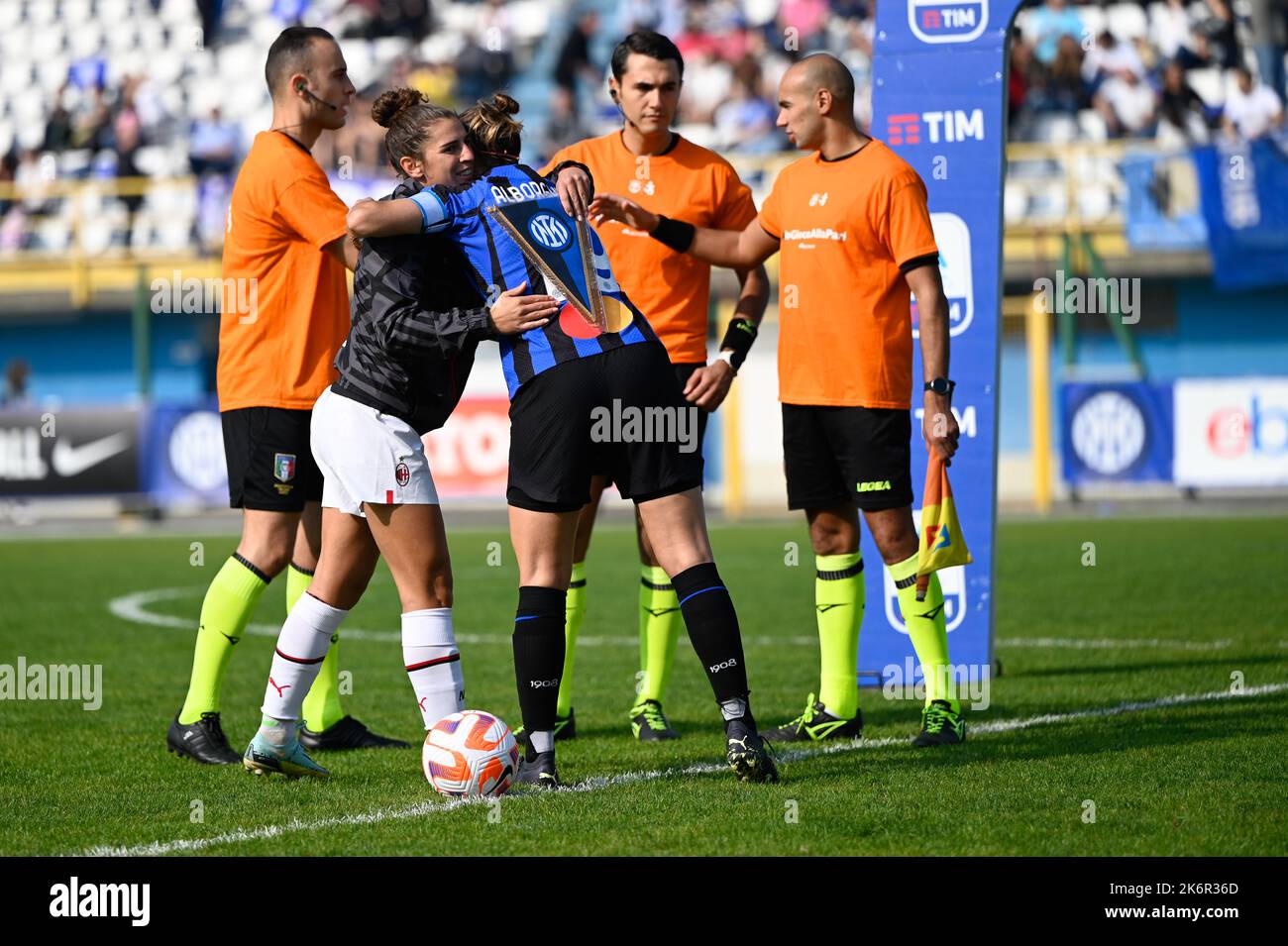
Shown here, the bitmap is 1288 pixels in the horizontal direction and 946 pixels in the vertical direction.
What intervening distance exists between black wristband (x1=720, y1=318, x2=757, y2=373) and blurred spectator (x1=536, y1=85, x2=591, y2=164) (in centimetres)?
1908

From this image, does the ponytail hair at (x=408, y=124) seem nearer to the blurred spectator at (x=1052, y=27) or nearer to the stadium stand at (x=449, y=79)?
the stadium stand at (x=449, y=79)

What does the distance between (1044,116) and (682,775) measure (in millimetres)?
20875

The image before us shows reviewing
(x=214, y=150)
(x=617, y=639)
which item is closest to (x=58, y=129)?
(x=214, y=150)

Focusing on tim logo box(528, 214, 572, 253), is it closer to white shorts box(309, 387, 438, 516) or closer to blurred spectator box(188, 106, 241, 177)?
white shorts box(309, 387, 438, 516)

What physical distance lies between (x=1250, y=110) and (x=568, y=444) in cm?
2056

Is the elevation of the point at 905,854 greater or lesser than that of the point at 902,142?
lesser

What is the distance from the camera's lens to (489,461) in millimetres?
20812

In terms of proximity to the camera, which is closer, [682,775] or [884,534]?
[682,775]

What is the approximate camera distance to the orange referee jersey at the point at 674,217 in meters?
6.67

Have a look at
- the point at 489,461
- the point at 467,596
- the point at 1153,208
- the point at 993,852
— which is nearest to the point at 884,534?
the point at 993,852

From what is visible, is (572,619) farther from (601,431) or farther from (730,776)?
(601,431)

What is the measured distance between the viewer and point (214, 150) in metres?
26.5

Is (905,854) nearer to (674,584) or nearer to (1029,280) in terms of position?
(674,584)
